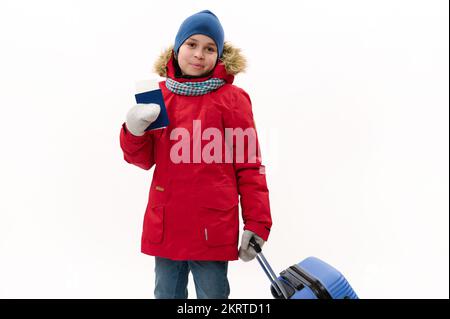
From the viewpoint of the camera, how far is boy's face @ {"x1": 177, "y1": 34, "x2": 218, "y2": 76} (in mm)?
1347

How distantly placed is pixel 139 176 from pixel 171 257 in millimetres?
894

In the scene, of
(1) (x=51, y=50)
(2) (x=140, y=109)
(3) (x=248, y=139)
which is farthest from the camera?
(1) (x=51, y=50)

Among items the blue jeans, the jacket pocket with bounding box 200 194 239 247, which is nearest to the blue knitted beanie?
the jacket pocket with bounding box 200 194 239 247

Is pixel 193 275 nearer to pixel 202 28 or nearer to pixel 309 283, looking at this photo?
pixel 309 283

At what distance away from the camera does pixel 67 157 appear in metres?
2.14

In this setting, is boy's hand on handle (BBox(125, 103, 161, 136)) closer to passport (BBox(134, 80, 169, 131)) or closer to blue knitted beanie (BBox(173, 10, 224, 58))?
passport (BBox(134, 80, 169, 131))

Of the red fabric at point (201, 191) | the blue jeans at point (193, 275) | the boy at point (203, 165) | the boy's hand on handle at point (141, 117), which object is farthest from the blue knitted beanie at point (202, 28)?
the blue jeans at point (193, 275)

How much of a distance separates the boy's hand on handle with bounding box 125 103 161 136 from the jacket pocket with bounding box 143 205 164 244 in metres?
0.26

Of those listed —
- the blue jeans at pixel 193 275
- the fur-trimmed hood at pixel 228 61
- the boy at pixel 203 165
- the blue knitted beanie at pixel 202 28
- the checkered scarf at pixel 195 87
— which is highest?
the blue knitted beanie at pixel 202 28

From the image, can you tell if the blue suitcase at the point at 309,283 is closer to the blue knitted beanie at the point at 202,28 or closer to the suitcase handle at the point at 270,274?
the suitcase handle at the point at 270,274

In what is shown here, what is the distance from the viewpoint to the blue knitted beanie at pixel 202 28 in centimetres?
134

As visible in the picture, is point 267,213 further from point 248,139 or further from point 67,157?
point 67,157

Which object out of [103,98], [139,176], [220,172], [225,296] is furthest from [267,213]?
[103,98]
